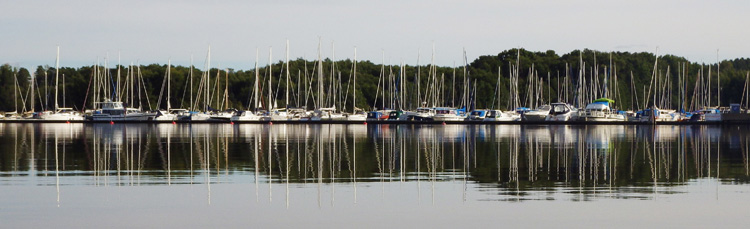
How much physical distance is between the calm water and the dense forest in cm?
9143

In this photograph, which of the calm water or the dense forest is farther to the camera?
the dense forest

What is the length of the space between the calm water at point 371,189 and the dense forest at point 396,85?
300 ft

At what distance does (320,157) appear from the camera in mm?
43781

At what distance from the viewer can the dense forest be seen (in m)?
145

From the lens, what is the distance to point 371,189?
93.9 ft

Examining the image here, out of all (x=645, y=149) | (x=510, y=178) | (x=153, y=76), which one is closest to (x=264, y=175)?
(x=510, y=178)

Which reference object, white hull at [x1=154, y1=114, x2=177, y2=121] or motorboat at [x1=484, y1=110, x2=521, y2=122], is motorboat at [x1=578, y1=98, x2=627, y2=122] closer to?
motorboat at [x1=484, y1=110, x2=521, y2=122]

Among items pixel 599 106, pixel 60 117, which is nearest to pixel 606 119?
pixel 599 106

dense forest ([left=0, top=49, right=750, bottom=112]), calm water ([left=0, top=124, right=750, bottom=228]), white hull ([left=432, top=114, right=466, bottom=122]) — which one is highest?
dense forest ([left=0, top=49, right=750, bottom=112])

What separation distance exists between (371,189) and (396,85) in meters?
127

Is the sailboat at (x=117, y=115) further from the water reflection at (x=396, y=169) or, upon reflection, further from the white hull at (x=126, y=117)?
the water reflection at (x=396, y=169)

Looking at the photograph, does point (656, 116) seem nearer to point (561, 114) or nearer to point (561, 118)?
point (561, 114)

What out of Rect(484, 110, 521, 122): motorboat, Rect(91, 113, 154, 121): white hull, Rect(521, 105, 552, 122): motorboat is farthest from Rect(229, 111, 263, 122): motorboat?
Rect(521, 105, 552, 122): motorboat

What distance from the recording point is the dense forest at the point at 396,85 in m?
145
